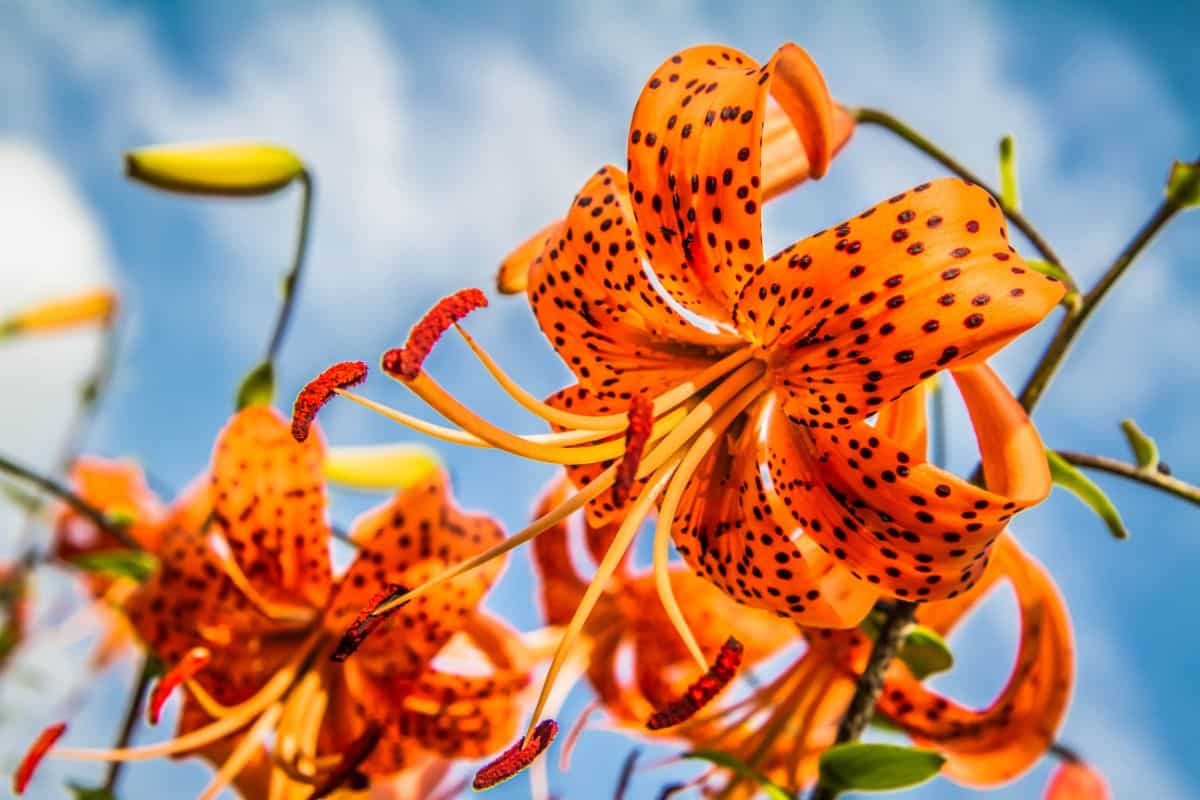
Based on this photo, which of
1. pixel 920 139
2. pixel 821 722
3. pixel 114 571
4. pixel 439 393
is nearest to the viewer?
pixel 439 393

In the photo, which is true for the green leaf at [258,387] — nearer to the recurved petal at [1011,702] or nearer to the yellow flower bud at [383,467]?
the yellow flower bud at [383,467]

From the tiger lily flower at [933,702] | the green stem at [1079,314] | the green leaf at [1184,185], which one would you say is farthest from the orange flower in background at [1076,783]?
the green leaf at [1184,185]

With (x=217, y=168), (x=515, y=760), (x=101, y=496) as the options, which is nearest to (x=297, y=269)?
(x=217, y=168)

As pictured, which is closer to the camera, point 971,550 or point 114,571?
point 971,550

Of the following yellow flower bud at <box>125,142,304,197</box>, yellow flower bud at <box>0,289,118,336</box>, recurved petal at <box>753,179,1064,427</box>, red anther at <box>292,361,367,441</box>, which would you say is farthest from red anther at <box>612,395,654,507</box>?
yellow flower bud at <box>0,289,118,336</box>

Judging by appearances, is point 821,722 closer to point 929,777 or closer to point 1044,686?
point 1044,686

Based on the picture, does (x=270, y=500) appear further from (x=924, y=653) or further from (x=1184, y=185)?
(x=1184, y=185)

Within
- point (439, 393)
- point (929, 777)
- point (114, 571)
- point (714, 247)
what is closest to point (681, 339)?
point (714, 247)
